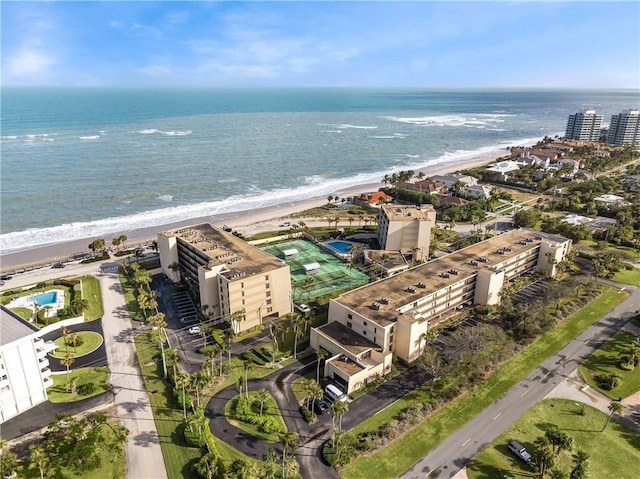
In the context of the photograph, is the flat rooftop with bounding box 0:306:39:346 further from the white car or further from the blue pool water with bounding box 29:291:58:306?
the white car

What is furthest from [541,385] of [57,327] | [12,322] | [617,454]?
[57,327]

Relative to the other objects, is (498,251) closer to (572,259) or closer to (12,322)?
(572,259)

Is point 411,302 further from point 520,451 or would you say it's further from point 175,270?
point 175,270

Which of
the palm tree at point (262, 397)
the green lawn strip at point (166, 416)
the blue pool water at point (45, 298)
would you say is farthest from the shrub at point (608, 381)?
the blue pool water at point (45, 298)

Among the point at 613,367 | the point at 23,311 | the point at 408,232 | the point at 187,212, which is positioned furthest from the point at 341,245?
the point at 23,311

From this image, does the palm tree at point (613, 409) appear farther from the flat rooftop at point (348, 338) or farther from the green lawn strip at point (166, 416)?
the green lawn strip at point (166, 416)

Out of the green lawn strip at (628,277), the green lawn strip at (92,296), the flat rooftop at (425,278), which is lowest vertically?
the green lawn strip at (92,296)
